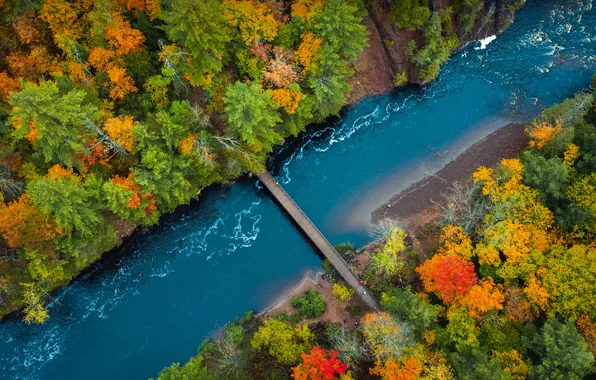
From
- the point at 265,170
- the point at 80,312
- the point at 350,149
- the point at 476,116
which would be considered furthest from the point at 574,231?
the point at 80,312

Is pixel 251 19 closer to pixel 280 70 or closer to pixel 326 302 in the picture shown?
pixel 280 70

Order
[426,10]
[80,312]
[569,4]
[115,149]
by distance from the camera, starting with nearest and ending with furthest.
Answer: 1. [115,149]
2. [80,312]
3. [426,10]
4. [569,4]

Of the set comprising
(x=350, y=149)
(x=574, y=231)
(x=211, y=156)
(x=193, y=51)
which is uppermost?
(x=193, y=51)

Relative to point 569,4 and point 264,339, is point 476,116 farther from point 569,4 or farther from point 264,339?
point 264,339

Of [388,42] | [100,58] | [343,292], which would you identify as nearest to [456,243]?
[343,292]

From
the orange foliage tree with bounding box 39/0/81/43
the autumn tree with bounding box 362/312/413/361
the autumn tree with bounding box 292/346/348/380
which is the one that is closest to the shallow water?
the autumn tree with bounding box 292/346/348/380

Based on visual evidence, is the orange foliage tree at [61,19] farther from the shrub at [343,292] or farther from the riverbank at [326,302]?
the shrub at [343,292]

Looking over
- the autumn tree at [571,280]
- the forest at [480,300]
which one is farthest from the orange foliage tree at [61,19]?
the autumn tree at [571,280]

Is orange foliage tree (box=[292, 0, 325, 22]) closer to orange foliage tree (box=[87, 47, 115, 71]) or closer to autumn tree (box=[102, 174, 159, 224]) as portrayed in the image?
orange foliage tree (box=[87, 47, 115, 71])
